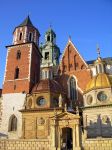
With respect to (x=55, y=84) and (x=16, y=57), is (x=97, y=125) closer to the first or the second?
(x=55, y=84)

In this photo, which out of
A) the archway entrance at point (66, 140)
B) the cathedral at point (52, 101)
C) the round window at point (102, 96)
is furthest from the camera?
the round window at point (102, 96)

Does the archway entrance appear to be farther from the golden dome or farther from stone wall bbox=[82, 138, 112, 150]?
the golden dome

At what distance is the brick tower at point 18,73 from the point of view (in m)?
31.6

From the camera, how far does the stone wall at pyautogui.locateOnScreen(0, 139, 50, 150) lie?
922 inches

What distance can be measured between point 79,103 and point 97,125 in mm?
5965

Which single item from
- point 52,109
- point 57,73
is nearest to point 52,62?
point 57,73

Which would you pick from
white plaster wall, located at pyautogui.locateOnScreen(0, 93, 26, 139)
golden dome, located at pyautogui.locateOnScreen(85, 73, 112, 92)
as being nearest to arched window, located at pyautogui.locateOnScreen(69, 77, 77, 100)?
golden dome, located at pyautogui.locateOnScreen(85, 73, 112, 92)

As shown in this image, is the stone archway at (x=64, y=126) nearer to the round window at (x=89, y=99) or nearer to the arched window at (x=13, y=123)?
the round window at (x=89, y=99)

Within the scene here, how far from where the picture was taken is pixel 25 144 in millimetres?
23875

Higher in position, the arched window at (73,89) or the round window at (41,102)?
the arched window at (73,89)

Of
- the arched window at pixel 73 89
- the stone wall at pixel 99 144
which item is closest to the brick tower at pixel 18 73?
the arched window at pixel 73 89

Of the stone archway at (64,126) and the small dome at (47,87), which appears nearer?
the stone archway at (64,126)

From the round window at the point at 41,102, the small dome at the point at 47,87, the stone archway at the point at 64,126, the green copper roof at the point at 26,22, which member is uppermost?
the green copper roof at the point at 26,22

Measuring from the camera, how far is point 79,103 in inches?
1335
